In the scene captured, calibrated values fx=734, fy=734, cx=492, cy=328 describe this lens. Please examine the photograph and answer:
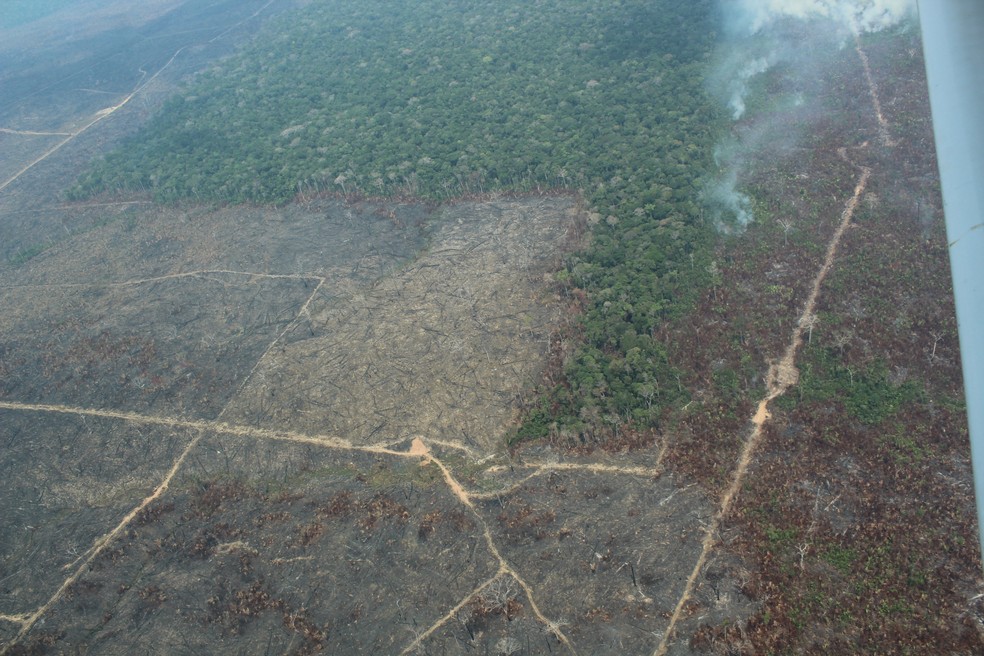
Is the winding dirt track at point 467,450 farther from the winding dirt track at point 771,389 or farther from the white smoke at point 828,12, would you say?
the white smoke at point 828,12

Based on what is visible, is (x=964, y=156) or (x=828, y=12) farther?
(x=828, y=12)

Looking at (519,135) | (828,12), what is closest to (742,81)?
(828,12)

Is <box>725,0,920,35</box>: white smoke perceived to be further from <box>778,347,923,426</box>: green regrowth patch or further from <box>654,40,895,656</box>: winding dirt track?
<box>778,347,923,426</box>: green regrowth patch

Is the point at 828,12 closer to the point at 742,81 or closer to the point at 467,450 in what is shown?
the point at 742,81

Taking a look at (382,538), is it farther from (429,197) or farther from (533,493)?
(429,197)

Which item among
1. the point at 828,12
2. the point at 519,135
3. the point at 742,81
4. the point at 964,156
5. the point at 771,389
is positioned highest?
the point at 964,156

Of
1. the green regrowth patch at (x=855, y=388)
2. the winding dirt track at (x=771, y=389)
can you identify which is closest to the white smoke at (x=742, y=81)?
the winding dirt track at (x=771, y=389)

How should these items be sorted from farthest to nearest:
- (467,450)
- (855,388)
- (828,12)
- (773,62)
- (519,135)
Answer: (828,12)
(773,62)
(519,135)
(467,450)
(855,388)
